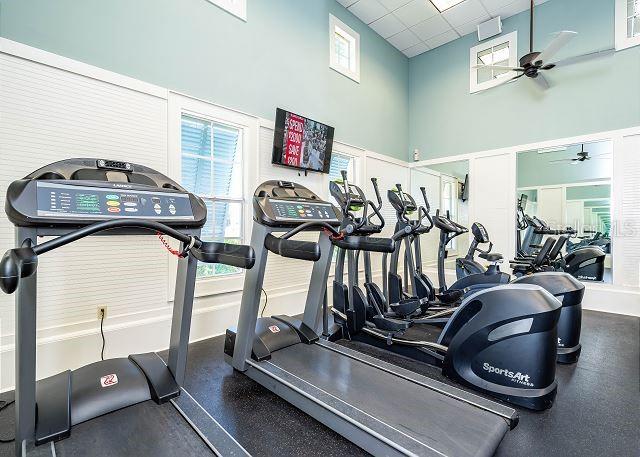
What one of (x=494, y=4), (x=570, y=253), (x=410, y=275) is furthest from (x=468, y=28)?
(x=410, y=275)

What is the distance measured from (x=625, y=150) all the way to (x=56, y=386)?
256 inches

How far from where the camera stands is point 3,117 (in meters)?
2.24

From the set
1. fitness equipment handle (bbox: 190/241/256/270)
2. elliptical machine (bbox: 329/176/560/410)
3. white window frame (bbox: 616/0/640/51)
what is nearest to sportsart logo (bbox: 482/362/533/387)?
elliptical machine (bbox: 329/176/560/410)

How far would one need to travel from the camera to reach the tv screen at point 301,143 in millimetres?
3930

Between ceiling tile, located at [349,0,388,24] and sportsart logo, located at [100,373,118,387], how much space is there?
5.66 m

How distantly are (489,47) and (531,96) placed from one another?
4.04 feet

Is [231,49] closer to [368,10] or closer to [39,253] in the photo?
[368,10]

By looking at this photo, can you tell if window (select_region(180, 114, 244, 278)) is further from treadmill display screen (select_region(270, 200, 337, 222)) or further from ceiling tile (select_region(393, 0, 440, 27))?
ceiling tile (select_region(393, 0, 440, 27))

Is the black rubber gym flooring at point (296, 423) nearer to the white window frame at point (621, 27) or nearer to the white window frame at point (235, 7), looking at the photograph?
the white window frame at point (235, 7)

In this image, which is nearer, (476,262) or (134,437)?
(134,437)

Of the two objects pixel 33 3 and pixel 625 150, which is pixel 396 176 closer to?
pixel 625 150

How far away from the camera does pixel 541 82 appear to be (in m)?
4.95

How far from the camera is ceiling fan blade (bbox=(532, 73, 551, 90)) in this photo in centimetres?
485

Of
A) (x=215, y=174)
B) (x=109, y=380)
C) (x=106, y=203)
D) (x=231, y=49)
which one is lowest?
(x=109, y=380)
